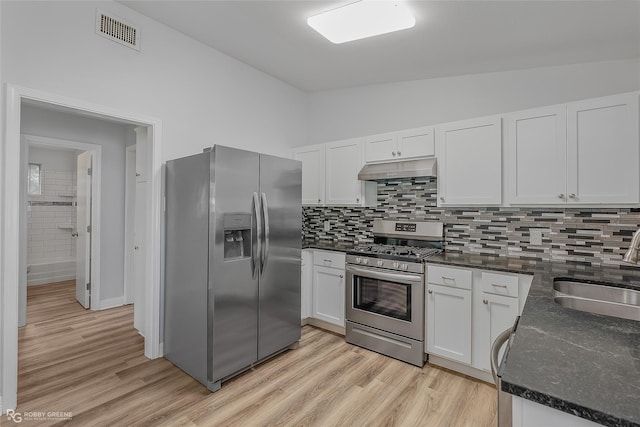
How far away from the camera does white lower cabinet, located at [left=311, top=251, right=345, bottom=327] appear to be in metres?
3.28

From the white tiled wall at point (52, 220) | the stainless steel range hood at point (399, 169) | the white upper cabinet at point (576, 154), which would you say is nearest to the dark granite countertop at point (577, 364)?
the white upper cabinet at point (576, 154)

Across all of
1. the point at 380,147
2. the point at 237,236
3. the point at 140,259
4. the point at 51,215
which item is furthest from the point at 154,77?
the point at 51,215

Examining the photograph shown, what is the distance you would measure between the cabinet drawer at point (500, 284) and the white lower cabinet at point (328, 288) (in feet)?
4.41

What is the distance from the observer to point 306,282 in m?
3.53

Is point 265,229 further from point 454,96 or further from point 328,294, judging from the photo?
point 454,96

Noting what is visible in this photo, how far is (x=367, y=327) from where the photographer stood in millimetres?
3023

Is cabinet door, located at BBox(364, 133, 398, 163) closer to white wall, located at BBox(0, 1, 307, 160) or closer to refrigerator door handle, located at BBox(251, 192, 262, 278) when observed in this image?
white wall, located at BBox(0, 1, 307, 160)

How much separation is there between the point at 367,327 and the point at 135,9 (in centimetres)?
345

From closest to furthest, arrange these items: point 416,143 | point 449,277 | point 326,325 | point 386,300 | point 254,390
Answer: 1. point 254,390
2. point 449,277
3. point 386,300
4. point 416,143
5. point 326,325

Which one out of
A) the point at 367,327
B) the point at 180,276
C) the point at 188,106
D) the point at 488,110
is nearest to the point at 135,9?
the point at 188,106

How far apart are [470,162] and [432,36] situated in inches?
43.2

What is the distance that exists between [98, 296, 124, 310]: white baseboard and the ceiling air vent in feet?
10.8

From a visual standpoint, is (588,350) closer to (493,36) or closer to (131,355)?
(493,36)

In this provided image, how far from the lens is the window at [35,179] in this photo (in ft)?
18.3
